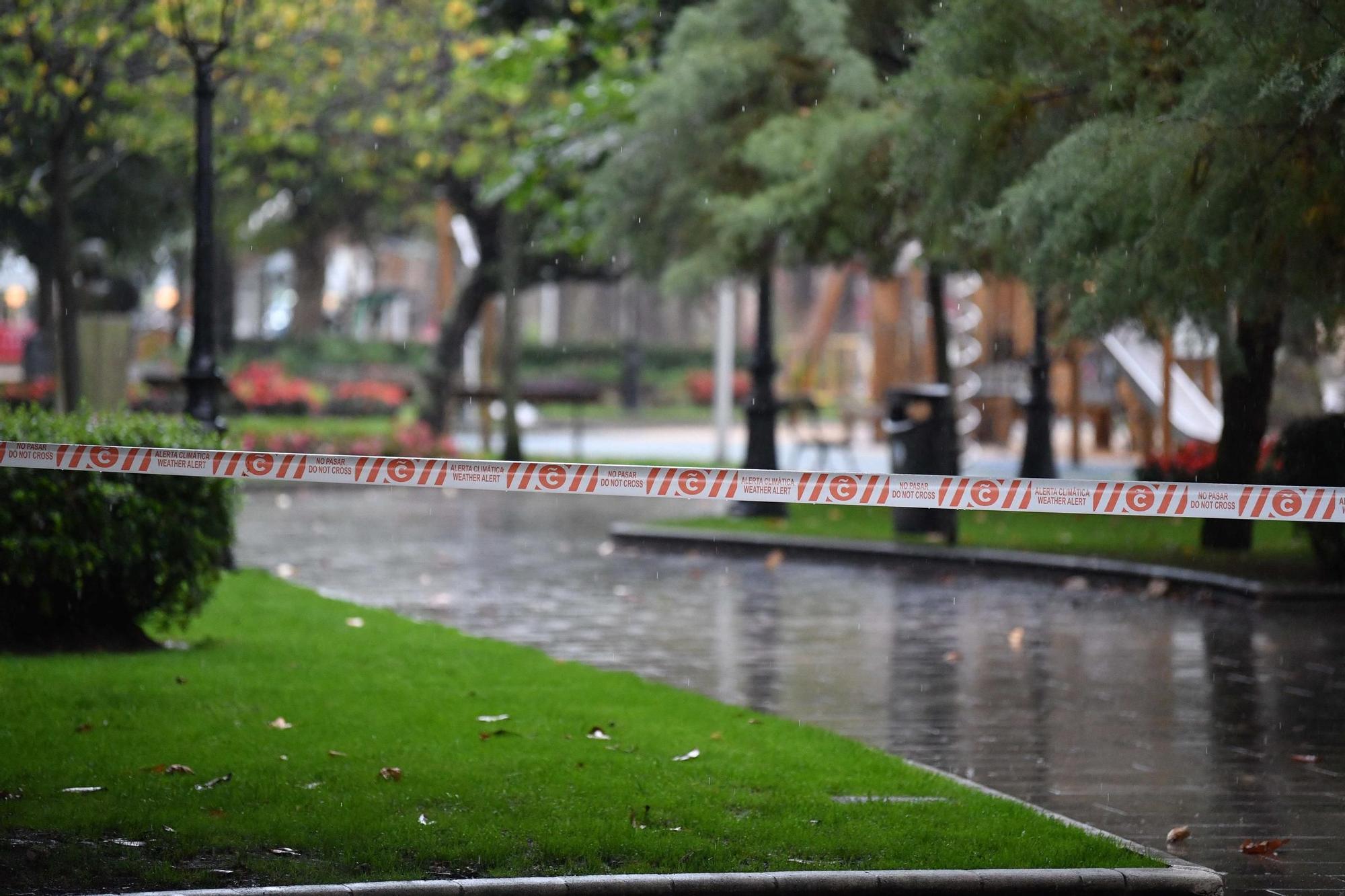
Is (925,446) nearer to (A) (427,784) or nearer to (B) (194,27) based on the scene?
(B) (194,27)

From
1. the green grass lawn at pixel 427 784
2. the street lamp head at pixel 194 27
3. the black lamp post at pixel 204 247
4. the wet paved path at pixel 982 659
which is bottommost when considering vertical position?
the wet paved path at pixel 982 659

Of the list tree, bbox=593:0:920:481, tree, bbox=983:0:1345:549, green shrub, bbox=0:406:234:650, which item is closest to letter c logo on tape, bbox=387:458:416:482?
green shrub, bbox=0:406:234:650

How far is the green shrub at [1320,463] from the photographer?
1394cm

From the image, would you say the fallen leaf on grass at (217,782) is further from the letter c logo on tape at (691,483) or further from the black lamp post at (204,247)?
the black lamp post at (204,247)

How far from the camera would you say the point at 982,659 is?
37.1 feet

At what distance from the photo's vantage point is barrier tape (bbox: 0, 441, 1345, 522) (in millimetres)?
6992

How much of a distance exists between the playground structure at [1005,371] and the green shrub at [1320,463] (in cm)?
791

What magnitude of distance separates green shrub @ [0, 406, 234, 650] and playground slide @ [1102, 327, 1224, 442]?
17685 millimetres

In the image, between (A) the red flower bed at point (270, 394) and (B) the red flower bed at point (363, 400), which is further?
(B) the red flower bed at point (363, 400)

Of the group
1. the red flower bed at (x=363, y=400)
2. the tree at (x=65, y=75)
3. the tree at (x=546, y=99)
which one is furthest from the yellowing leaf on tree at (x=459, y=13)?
the red flower bed at (x=363, y=400)

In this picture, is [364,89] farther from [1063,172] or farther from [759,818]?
[759,818]

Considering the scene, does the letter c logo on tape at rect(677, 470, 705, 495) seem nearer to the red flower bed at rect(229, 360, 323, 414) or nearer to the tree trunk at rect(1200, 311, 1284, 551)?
the tree trunk at rect(1200, 311, 1284, 551)

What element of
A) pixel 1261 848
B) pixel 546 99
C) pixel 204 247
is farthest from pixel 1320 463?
pixel 546 99

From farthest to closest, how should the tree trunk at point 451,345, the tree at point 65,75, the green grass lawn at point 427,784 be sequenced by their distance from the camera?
the tree trunk at point 451,345
the tree at point 65,75
the green grass lawn at point 427,784
